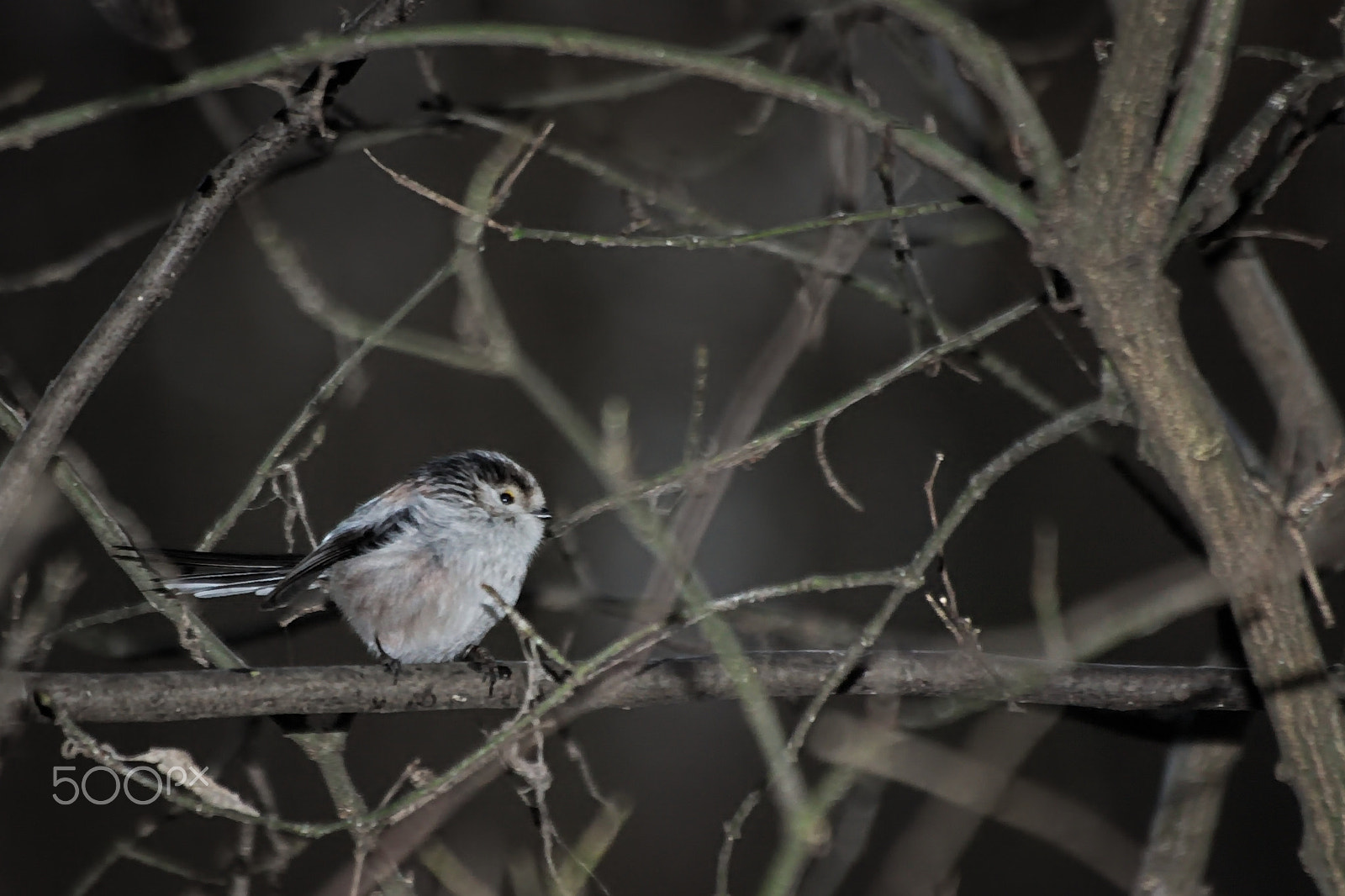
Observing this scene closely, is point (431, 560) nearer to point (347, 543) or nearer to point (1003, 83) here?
point (347, 543)

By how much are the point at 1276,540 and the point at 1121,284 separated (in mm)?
462

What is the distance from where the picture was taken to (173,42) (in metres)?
2.69

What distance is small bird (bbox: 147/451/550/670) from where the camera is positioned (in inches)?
133

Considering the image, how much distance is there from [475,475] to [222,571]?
805 millimetres

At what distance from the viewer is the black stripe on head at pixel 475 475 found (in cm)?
362

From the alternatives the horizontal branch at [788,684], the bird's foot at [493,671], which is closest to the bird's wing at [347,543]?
the bird's foot at [493,671]

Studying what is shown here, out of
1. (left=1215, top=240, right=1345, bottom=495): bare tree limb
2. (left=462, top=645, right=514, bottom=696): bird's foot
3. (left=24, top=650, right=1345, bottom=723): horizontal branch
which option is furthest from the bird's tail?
(left=1215, top=240, right=1345, bottom=495): bare tree limb

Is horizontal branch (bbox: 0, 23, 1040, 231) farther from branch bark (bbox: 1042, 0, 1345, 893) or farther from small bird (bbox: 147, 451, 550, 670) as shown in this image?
small bird (bbox: 147, 451, 550, 670)

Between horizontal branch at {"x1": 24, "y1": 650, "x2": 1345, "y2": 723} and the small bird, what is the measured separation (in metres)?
0.90

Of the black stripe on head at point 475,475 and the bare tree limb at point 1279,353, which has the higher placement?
the bare tree limb at point 1279,353

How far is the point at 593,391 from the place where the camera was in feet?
20.8

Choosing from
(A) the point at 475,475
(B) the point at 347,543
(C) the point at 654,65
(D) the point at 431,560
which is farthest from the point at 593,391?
(C) the point at 654,65

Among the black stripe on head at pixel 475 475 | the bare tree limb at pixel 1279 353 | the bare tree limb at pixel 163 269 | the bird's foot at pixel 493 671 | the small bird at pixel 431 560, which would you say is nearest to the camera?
the bare tree limb at pixel 163 269

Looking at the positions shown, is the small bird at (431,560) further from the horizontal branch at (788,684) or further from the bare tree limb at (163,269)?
the bare tree limb at (163,269)
